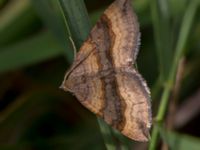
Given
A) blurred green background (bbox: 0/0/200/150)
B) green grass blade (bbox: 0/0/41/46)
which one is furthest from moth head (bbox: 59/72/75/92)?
green grass blade (bbox: 0/0/41/46)

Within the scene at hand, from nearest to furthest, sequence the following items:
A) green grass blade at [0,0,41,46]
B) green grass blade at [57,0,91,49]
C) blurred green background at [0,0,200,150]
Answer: green grass blade at [57,0,91,49]
blurred green background at [0,0,200,150]
green grass blade at [0,0,41,46]

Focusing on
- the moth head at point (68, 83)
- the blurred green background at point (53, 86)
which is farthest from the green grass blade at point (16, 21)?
the moth head at point (68, 83)

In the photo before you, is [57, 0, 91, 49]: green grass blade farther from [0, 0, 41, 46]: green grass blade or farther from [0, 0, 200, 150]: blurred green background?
[0, 0, 41, 46]: green grass blade

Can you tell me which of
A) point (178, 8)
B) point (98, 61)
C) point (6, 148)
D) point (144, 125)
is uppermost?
point (98, 61)

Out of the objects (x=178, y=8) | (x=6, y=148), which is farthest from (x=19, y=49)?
(x=178, y=8)

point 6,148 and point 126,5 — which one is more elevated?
point 126,5

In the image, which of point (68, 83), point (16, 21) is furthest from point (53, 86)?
Result: point (68, 83)

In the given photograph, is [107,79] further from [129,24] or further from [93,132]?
[93,132]

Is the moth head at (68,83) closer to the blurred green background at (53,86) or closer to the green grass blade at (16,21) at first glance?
the blurred green background at (53,86)

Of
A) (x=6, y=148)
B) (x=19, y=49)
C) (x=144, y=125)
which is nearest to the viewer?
(x=144, y=125)
